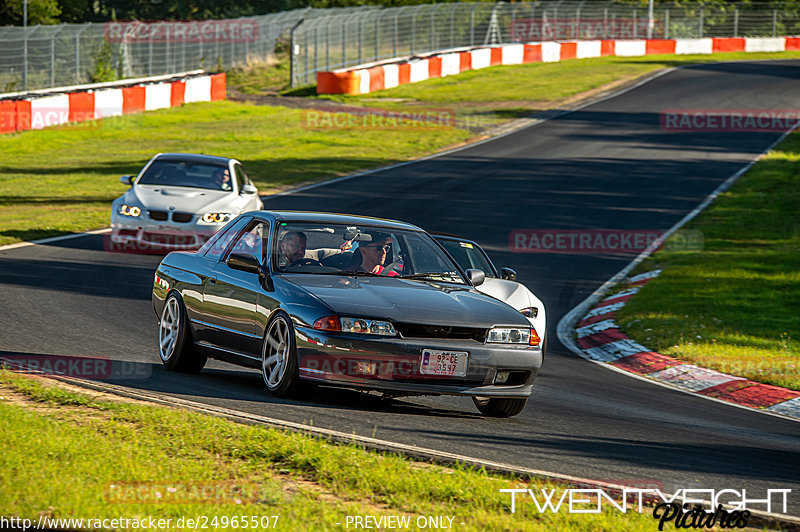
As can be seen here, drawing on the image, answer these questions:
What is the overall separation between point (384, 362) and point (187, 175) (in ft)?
38.2

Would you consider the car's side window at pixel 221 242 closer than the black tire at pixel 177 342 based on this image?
No

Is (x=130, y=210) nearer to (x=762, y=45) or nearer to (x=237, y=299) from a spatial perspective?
(x=237, y=299)

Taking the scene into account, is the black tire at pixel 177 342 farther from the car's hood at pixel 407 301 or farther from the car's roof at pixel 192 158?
the car's roof at pixel 192 158

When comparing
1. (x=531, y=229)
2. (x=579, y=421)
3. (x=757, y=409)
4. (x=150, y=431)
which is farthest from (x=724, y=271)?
(x=150, y=431)

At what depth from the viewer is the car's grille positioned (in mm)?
7465

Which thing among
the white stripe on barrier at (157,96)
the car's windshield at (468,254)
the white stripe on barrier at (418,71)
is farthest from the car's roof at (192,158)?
the white stripe on barrier at (418,71)

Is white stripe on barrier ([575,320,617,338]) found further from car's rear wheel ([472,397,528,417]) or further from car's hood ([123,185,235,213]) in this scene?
car's hood ([123,185,235,213])

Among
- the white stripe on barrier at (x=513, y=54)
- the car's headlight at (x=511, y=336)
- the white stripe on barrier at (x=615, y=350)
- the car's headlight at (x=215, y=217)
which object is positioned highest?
the white stripe on barrier at (x=513, y=54)

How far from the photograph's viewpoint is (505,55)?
5641 centimetres

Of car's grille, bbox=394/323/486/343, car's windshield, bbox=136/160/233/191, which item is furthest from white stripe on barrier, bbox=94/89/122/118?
car's grille, bbox=394/323/486/343

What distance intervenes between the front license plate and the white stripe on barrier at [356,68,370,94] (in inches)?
1532

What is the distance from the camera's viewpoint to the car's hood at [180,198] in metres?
17.1

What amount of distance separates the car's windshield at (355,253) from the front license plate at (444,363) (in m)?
1.25

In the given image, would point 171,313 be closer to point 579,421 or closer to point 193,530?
point 579,421
